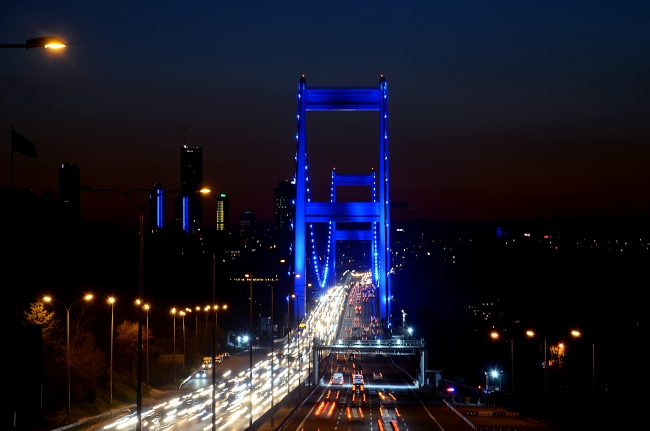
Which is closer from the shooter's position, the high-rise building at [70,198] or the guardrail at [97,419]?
the guardrail at [97,419]

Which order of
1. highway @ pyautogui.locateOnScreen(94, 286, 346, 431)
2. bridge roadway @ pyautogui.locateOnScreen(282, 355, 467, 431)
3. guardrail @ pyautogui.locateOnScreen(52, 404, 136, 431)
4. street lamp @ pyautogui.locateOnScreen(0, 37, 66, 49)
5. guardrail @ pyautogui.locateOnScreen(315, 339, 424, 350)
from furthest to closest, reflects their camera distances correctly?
guardrail @ pyautogui.locateOnScreen(315, 339, 424, 350) < bridge roadway @ pyautogui.locateOnScreen(282, 355, 467, 431) < highway @ pyautogui.locateOnScreen(94, 286, 346, 431) < guardrail @ pyautogui.locateOnScreen(52, 404, 136, 431) < street lamp @ pyautogui.locateOnScreen(0, 37, 66, 49)

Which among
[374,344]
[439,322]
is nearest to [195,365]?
[374,344]

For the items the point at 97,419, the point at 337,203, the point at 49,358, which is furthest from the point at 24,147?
the point at 337,203

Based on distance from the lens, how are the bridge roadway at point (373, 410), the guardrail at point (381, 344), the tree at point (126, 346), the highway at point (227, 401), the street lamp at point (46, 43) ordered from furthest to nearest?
the guardrail at point (381, 344) < the tree at point (126, 346) < the bridge roadway at point (373, 410) < the highway at point (227, 401) < the street lamp at point (46, 43)

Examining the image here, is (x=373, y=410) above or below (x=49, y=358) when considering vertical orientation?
below

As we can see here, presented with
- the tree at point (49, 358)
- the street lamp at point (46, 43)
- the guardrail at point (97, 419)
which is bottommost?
the guardrail at point (97, 419)

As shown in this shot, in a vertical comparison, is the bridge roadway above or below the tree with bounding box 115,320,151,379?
below

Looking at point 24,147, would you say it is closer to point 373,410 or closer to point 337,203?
point 373,410

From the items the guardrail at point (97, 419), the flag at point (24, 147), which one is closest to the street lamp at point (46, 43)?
the flag at point (24, 147)

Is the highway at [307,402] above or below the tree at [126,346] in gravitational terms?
below

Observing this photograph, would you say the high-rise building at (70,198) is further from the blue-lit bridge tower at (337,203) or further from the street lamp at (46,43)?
the street lamp at (46,43)

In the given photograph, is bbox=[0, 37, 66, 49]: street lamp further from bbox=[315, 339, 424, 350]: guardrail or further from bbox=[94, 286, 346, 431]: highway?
bbox=[315, 339, 424, 350]: guardrail

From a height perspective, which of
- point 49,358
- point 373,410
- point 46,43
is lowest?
point 373,410

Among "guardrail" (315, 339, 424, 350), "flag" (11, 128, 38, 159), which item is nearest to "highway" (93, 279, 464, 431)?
"guardrail" (315, 339, 424, 350)
